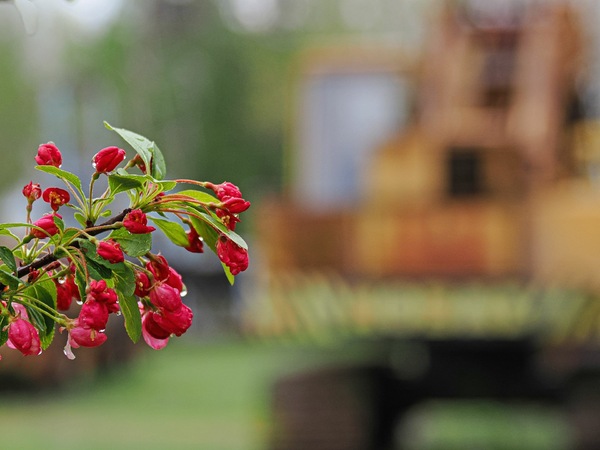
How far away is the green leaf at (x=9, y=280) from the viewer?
1.15 meters

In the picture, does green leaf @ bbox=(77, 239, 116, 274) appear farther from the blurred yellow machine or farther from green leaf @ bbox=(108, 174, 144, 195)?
the blurred yellow machine

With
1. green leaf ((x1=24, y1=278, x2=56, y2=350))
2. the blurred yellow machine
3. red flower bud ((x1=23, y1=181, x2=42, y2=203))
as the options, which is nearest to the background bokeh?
the blurred yellow machine

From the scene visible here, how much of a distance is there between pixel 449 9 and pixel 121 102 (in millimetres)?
19319

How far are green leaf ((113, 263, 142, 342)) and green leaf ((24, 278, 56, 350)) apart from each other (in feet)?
0.26

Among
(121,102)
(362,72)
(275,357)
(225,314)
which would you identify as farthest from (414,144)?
(121,102)

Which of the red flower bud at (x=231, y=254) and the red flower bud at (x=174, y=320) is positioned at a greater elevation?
the red flower bud at (x=231, y=254)

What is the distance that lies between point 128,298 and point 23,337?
0.12 m

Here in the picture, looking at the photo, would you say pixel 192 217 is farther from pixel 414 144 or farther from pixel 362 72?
pixel 362 72

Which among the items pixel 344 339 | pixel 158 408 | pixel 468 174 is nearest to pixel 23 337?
pixel 344 339

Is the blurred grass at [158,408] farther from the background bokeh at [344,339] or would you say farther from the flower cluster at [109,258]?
the flower cluster at [109,258]

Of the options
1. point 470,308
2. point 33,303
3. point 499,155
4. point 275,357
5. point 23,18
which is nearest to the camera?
point 33,303

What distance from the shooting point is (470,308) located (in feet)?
18.4

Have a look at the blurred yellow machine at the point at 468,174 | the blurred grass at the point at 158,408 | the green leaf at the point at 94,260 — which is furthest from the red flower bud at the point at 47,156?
the blurred grass at the point at 158,408

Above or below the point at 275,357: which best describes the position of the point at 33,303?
below
